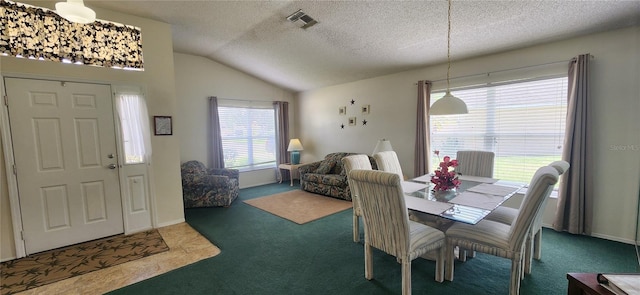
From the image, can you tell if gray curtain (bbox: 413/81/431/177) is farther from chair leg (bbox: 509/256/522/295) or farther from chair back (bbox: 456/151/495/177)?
chair leg (bbox: 509/256/522/295)

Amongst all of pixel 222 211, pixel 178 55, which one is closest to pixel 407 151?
pixel 222 211

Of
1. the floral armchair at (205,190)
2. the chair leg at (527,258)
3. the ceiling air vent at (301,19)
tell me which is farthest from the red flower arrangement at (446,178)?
the floral armchair at (205,190)

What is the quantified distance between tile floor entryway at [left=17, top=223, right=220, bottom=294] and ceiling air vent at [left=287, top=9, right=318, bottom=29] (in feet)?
9.66

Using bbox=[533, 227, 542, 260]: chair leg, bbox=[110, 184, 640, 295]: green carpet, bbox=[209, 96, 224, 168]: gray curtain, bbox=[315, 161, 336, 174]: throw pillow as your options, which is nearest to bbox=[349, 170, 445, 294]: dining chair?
bbox=[110, 184, 640, 295]: green carpet

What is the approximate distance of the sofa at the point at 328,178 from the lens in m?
A: 4.70

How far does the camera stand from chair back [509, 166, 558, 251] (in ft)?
5.42

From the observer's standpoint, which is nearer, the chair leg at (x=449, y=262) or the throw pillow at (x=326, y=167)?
the chair leg at (x=449, y=262)

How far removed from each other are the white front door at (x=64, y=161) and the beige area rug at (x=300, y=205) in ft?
6.69

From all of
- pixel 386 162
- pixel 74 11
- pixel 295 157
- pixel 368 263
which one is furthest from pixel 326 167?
pixel 74 11

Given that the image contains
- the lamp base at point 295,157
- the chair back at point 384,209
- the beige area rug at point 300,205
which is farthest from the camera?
the lamp base at point 295,157

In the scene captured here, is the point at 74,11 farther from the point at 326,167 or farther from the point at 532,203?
the point at 326,167

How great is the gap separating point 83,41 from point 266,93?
12.1 ft

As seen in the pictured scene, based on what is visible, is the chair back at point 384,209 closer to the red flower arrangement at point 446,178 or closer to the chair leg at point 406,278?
the chair leg at point 406,278

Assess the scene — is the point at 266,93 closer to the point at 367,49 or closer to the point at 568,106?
the point at 367,49
